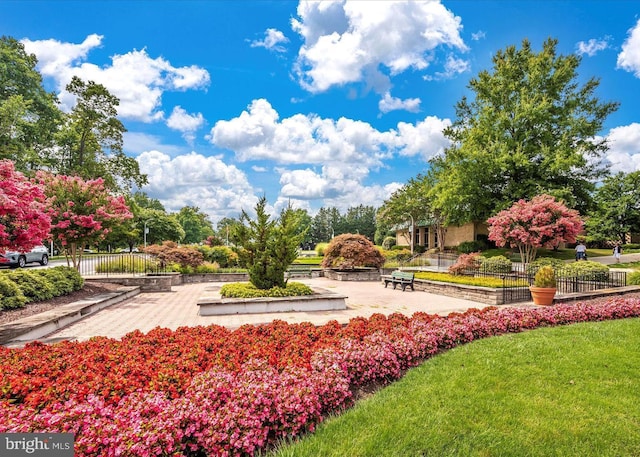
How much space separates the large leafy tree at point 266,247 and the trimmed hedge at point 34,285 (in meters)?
5.08

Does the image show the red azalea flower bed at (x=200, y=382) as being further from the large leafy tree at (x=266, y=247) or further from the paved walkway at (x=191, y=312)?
the large leafy tree at (x=266, y=247)

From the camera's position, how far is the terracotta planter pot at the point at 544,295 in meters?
9.49

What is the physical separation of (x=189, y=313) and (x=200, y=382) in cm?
655

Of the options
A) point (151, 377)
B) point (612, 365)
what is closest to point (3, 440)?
point (151, 377)

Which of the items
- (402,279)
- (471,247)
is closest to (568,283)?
(402,279)

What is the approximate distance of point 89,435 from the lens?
2.37 m

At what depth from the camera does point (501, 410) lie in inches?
134

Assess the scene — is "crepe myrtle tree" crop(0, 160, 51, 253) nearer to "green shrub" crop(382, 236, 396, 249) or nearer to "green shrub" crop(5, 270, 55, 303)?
"green shrub" crop(5, 270, 55, 303)

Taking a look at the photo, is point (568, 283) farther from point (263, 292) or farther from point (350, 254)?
point (263, 292)

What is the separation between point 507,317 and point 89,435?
21.9 ft

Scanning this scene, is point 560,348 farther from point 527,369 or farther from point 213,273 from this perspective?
point 213,273

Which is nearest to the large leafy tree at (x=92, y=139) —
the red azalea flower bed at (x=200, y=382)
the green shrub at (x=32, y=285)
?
the green shrub at (x=32, y=285)

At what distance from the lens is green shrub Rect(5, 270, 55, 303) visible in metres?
8.52

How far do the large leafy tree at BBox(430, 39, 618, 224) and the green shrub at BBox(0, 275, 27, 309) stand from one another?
85.5 ft
